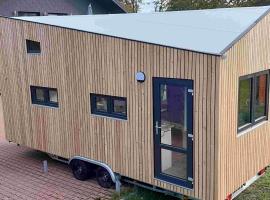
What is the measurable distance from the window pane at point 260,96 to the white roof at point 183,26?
3.73 feet

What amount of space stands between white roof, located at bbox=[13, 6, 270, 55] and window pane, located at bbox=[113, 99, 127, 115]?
1.24 meters

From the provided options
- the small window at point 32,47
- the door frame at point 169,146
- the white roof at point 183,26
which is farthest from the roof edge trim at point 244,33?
the small window at point 32,47

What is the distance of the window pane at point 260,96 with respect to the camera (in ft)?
22.5

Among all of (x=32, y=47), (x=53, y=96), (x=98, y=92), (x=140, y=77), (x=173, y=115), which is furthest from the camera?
(x=32, y=47)

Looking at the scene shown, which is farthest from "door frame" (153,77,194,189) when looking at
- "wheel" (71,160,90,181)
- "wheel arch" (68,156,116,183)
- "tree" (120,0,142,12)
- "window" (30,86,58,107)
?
"tree" (120,0,142,12)

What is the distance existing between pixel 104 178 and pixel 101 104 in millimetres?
1515

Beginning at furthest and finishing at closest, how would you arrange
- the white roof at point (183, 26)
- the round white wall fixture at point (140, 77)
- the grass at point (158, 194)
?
1. the grass at point (158, 194)
2. the round white wall fixture at point (140, 77)
3. the white roof at point (183, 26)

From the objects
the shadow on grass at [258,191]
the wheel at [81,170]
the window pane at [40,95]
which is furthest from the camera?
the window pane at [40,95]

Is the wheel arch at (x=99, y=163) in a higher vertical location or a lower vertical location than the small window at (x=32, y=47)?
lower

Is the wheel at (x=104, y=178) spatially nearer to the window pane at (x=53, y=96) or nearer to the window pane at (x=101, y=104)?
the window pane at (x=101, y=104)

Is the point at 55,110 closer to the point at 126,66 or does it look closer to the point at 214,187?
the point at 126,66

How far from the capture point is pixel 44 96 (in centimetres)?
868

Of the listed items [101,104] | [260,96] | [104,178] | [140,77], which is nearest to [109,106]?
[101,104]

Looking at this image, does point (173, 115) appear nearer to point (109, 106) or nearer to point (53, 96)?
point (109, 106)
